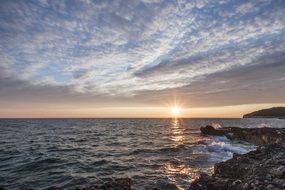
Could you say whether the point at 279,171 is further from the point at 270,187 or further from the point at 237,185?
the point at 237,185

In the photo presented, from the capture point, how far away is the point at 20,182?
62.3 feet

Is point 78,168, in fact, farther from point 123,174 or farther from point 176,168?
→ point 176,168

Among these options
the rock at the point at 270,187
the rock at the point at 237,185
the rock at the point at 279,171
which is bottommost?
the rock at the point at 237,185

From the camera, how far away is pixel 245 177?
12.4 metres

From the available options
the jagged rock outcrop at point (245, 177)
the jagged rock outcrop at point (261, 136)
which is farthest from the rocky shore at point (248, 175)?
the jagged rock outcrop at point (261, 136)

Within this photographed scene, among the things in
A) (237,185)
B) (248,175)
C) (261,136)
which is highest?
(261,136)

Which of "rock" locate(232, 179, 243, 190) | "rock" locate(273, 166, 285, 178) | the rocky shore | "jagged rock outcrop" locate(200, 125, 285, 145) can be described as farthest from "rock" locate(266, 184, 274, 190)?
"jagged rock outcrop" locate(200, 125, 285, 145)

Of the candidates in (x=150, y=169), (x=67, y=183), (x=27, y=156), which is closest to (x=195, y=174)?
(x=150, y=169)

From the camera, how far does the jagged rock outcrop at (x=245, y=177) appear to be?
10500 mm

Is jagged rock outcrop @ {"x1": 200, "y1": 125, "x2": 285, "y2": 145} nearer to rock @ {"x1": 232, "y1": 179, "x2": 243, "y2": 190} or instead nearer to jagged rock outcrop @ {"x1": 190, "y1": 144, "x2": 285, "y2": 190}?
jagged rock outcrop @ {"x1": 190, "y1": 144, "x2": 285, "y2": 190}

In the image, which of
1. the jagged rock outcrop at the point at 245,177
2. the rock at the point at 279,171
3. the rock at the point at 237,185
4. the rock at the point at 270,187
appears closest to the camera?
the rock at the point at 270,187

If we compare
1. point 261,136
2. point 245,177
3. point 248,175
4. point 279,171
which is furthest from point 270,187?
point 261,136

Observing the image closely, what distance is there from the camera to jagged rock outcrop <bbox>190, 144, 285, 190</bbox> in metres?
10.5

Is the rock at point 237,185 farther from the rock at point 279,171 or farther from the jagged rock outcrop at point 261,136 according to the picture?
the jagged rock outcrop at point 261,136
